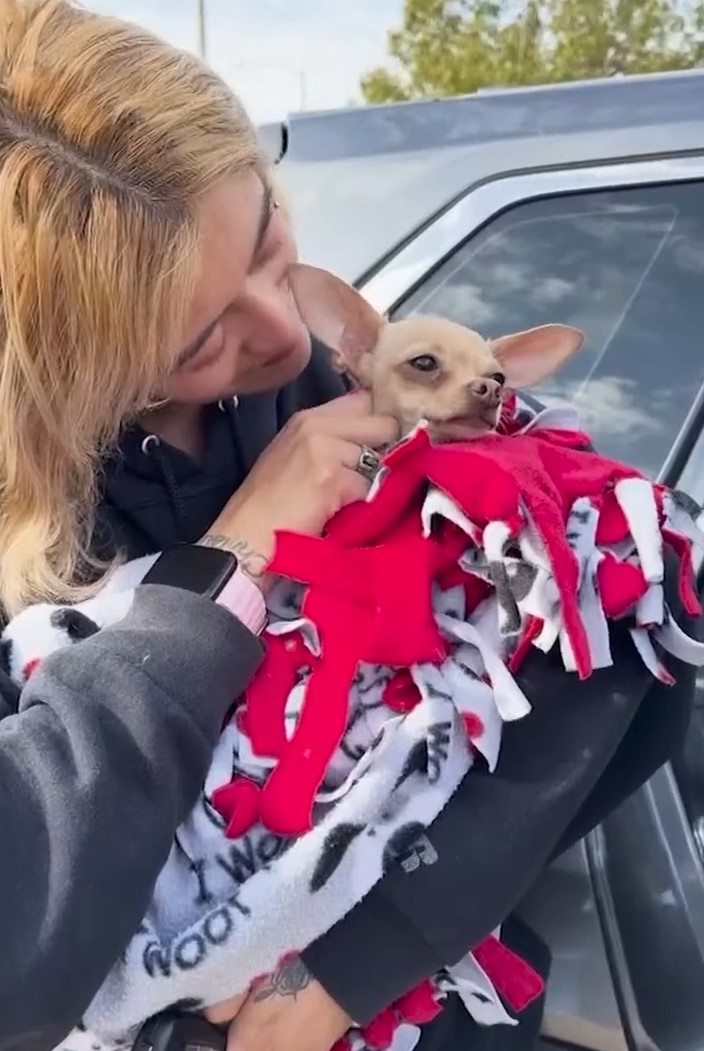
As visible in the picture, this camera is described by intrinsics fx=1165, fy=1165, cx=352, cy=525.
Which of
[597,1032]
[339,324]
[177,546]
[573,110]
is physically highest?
[573,110]

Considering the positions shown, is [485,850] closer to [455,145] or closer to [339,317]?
[339,317]

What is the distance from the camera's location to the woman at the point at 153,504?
98 centimetres

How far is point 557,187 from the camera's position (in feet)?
5.77

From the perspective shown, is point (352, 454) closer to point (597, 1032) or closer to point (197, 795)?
point (197, 795)

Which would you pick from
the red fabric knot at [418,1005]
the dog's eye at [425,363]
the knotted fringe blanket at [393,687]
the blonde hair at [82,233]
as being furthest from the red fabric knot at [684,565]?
the blonde hair at [82,233]

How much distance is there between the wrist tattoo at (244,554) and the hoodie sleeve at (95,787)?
0.07 meters

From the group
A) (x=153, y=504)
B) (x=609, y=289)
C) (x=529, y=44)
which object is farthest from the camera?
(x=529, y=44)

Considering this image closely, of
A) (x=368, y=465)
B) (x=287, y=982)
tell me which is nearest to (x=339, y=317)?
(x=368, y=465)

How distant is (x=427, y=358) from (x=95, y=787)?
615mm

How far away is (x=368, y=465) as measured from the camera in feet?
4.05

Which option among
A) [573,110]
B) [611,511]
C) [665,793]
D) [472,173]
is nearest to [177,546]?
[611,511]

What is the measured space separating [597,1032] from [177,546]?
2.17ft

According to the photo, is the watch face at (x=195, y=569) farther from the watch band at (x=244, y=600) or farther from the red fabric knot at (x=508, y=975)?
the red fabric knot at (x=508, y=975)

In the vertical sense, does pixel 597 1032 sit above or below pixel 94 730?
below
